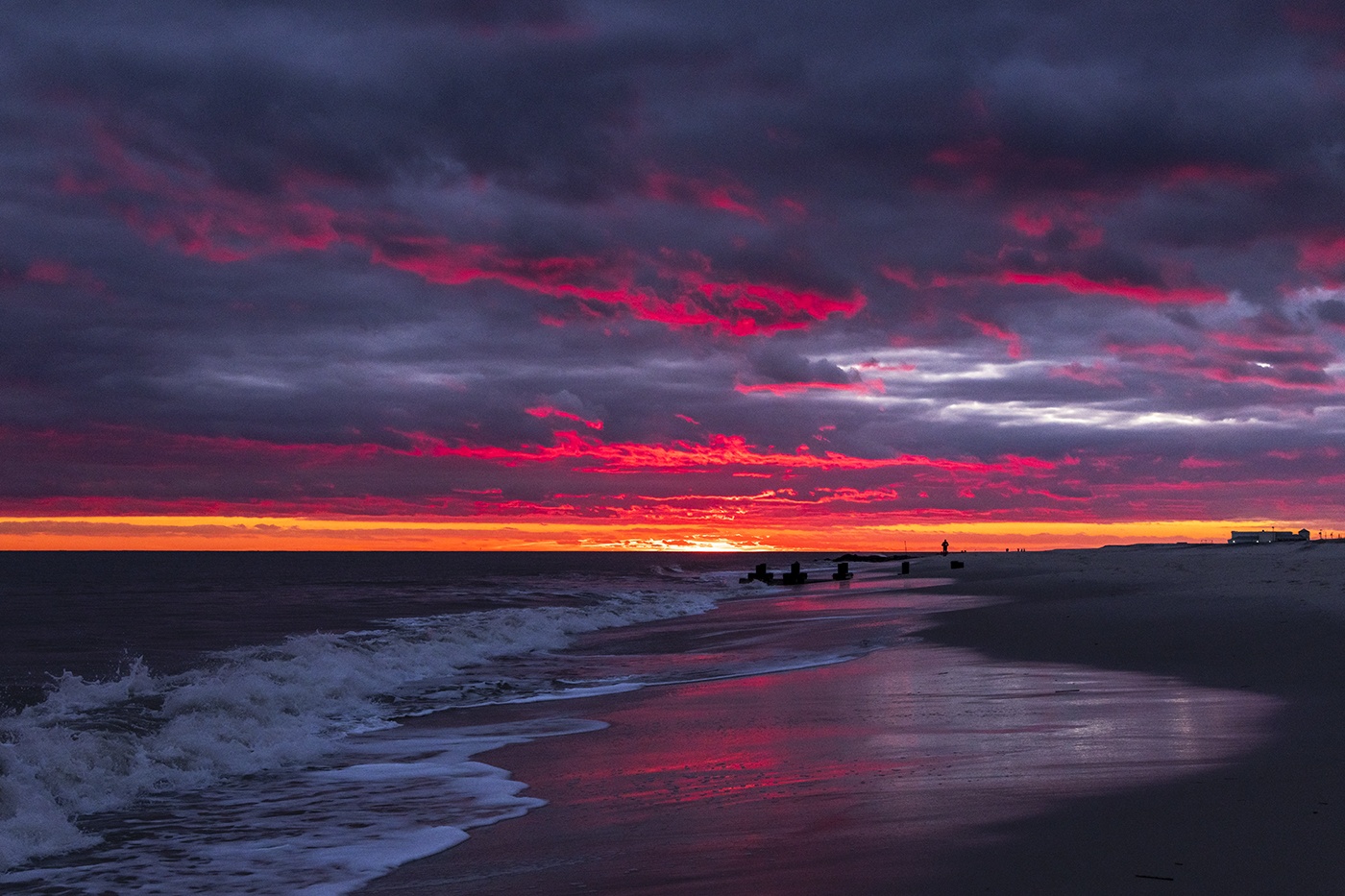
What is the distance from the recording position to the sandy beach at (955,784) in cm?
656

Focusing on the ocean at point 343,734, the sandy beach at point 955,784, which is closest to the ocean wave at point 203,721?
the ocean at point 343,734

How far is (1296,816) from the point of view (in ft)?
23.2

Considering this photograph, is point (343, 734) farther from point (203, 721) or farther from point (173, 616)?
point (173, 616)

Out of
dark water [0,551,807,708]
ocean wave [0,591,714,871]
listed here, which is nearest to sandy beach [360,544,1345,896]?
ocean wave [0,591,714,871]

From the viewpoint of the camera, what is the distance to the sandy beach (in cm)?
656

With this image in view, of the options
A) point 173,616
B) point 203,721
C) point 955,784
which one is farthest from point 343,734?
point 173,616

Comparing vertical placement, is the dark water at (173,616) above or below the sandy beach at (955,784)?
below

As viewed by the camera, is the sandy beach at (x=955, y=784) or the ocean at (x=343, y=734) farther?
the ocean at (x=343, y=734)

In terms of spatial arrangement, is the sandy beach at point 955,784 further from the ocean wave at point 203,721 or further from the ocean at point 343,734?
the ocean wave at point 203,721

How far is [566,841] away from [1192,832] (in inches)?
175

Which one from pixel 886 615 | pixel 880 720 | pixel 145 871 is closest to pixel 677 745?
pixel 880 720

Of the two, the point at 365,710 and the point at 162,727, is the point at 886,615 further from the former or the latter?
the point at 162,727

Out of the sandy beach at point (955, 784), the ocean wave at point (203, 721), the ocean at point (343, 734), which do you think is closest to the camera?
the sandy beach at point (955, 784)

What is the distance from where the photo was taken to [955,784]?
8930mm
